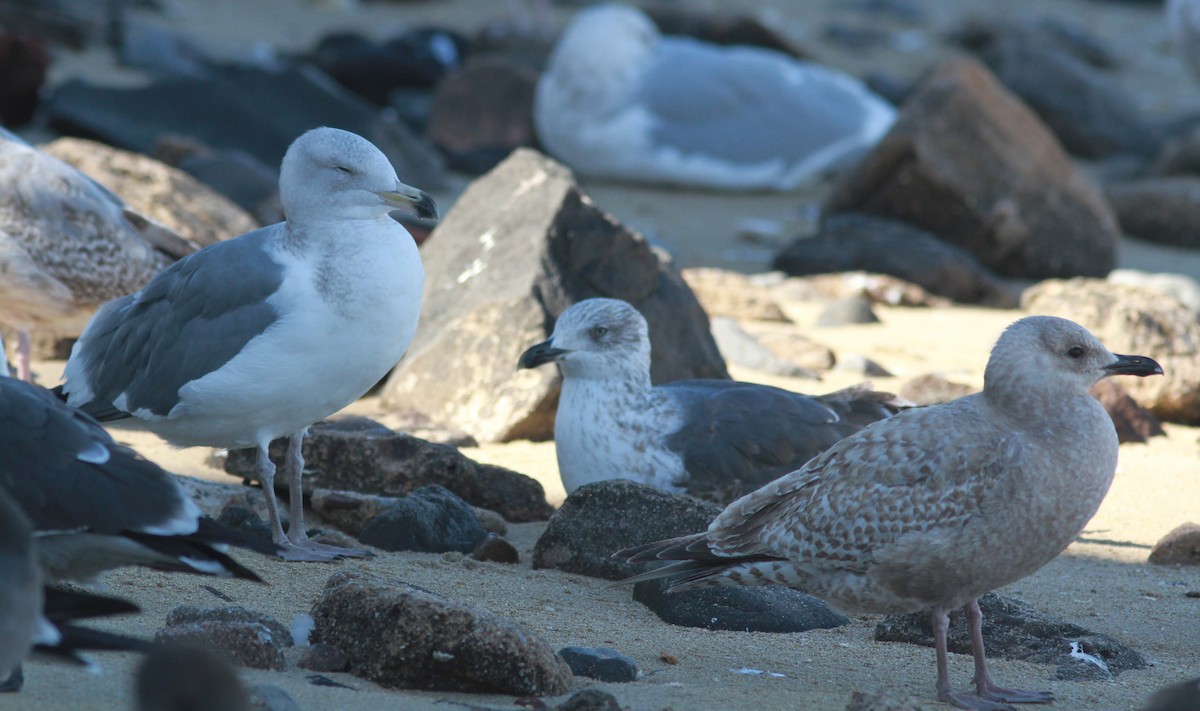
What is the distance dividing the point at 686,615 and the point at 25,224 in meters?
3.75

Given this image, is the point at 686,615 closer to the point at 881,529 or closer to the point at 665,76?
the point at 881,529

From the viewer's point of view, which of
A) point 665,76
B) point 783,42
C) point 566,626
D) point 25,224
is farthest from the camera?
point 783,42

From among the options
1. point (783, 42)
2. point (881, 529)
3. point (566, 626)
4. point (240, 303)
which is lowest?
point (566, 626)

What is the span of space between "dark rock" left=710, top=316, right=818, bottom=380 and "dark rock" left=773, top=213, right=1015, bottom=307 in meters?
2.33

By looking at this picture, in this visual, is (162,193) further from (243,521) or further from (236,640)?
(236,640)

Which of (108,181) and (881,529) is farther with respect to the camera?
(108,181)

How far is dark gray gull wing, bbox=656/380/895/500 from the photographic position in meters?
5.86

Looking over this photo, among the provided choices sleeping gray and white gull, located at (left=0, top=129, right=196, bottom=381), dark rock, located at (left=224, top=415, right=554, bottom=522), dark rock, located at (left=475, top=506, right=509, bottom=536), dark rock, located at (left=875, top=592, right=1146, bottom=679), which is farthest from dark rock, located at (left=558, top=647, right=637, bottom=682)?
sleeping gray and white gull, located at (left=0, top=129, right=196, bottom=381)

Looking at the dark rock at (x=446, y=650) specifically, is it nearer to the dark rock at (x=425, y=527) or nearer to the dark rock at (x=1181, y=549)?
the dark rock at (x=425, y=527)

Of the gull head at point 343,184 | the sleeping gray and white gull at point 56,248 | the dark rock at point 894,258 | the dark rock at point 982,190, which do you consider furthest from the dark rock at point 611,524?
the dark rock at point 982,190

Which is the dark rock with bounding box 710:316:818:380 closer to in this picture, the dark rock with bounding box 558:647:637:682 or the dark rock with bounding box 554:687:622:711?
the dark rock with bounding box 558:647:637:682

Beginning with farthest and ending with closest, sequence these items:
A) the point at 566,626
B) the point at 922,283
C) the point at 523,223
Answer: the point at 922,283, the point at 523,223, the point at 566,626

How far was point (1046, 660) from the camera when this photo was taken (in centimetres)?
464

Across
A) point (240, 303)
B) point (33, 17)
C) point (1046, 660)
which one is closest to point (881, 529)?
point (1046, 660)
